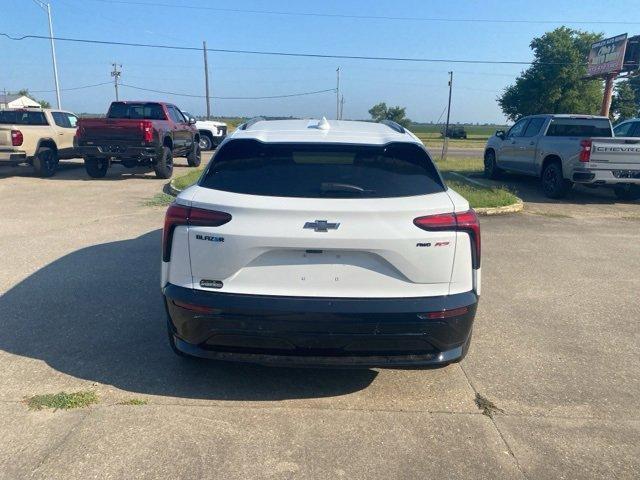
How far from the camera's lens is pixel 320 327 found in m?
2.88

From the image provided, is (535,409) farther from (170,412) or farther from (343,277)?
(170,412)

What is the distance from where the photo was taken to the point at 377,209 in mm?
2895

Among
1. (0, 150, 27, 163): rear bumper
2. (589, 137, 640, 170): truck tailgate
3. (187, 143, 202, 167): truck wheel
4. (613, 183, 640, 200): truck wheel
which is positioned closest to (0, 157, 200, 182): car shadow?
(187, 143, 202, 167): truck wheel

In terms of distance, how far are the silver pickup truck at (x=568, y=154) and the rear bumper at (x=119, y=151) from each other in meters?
9.70

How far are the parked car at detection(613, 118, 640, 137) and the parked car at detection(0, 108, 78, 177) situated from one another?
1542cm

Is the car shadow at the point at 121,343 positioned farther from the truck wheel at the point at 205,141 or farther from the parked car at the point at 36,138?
the truck wheel at the point at 205,141

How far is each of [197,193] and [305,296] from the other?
92 cm

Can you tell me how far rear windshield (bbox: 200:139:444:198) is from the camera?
304 cm

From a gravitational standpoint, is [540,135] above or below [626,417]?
above

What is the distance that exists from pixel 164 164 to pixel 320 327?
40.0 ft

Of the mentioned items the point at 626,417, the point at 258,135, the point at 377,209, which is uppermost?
the point at 258,135

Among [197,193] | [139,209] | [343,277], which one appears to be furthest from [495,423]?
[139,209]

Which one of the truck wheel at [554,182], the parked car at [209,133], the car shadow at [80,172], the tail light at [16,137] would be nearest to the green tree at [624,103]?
the parked car at [209,133]

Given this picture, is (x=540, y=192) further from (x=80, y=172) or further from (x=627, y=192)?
(x=80, y=172)
